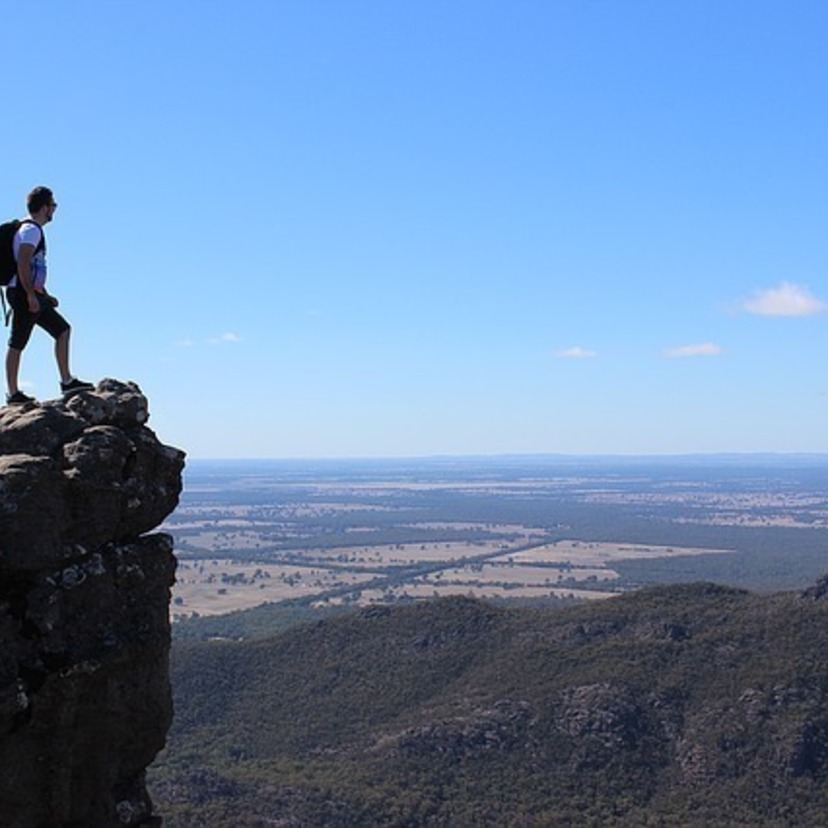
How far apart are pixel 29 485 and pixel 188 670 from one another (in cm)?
6358

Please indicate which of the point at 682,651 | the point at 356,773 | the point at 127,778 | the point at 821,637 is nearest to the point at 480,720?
the point at 356,773

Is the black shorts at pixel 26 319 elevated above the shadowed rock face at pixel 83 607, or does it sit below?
above

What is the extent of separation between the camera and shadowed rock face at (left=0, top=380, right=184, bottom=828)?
11641 millimetres

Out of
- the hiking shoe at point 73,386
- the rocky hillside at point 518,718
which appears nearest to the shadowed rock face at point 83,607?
the hiking shoe at point 73,386

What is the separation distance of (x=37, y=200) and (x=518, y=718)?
51.5m

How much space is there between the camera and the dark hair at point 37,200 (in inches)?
517

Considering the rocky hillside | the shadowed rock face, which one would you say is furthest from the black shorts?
the rocky hillside

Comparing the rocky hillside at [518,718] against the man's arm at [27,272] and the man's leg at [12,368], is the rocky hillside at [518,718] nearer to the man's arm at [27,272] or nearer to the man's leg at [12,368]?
the man's leg at [12,368]

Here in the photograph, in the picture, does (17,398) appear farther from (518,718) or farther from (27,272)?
(518,718)

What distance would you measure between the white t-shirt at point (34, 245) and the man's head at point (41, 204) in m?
0.15

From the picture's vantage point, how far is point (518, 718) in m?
59.9

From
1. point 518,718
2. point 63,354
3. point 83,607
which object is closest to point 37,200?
point 63,354

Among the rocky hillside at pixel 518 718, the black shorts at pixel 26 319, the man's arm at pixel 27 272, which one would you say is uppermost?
the man's arm at pixel 27 272

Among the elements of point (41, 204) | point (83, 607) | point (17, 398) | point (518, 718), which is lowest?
point (518, 718)
